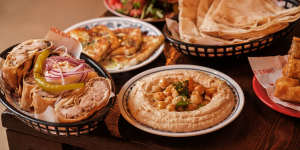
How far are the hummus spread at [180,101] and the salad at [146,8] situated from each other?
48.5 inches

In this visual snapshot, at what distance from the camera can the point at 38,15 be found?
5.80 m

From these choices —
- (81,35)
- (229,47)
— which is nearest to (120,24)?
(81,35)

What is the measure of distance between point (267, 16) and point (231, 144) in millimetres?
971

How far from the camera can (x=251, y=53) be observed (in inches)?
81.6

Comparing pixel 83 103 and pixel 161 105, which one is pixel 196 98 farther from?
pixel 83 103

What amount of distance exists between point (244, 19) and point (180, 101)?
839mm

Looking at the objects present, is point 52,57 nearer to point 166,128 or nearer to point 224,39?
point 166,128

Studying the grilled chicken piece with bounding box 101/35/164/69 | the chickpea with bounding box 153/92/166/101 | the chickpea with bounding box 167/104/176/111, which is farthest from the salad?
the chickpea with bounding box 167/104/176/111

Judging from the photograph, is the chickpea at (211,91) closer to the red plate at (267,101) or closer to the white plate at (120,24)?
the red plate at (267,101)

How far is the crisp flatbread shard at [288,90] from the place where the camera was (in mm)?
1619

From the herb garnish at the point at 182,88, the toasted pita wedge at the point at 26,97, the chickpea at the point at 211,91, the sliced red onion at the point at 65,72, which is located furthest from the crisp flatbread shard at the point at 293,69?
the toasted pita wedge at the point at 26,97

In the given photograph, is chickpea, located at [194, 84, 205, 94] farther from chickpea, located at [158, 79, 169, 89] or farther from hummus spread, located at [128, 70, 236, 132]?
chickpea, located at [158, 79, 169, 89]

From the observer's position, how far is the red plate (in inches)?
62.7

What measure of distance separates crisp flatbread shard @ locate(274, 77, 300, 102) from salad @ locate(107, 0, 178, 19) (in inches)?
58.1
